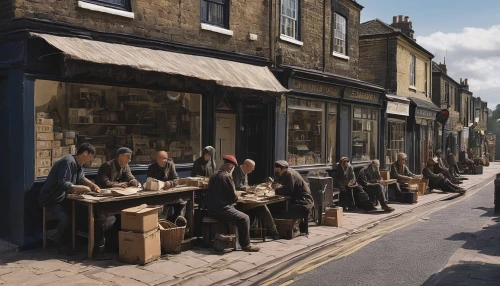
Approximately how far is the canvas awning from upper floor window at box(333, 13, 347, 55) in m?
5.21

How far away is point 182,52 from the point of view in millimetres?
10820

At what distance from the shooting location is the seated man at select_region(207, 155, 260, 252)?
8.26 m

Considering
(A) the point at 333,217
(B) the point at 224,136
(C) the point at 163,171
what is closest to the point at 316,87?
(B) the point at 224,136

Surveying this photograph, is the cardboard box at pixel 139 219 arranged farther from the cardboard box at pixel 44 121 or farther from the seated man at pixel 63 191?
the cardboard box at pixel 44 121

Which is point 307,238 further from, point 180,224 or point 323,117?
point 323,117

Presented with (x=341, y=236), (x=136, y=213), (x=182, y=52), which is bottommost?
(x=341, y=236)

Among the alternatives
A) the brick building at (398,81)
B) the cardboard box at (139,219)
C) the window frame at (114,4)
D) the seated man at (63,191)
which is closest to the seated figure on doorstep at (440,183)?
the brick building at (398,81)

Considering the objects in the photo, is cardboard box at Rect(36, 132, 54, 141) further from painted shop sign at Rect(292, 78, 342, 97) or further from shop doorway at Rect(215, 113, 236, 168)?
painted shop sign at Rect(292, 78, 342, 97)

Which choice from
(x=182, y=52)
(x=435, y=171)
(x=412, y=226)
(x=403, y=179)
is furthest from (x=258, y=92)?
(x=435, y=171)

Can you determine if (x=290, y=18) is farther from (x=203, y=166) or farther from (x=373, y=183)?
(x=203, y=166)

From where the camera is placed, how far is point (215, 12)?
472 inches

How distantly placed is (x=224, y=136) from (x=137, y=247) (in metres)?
6.25

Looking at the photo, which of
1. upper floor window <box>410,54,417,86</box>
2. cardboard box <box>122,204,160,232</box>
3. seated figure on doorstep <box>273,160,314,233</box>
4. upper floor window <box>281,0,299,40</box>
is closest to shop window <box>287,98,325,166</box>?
upper floor window <box>281,0,299,40</box>

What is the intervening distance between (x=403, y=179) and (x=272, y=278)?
1005 cm
